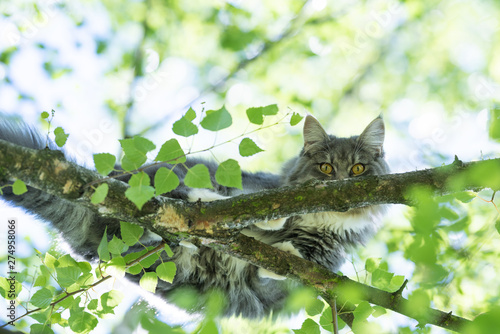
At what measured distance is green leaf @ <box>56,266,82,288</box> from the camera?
5.04 feet

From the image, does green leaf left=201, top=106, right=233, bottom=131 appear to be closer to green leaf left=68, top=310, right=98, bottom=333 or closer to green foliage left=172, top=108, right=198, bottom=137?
green foliage left=172, top=108, right=198, bottom=137

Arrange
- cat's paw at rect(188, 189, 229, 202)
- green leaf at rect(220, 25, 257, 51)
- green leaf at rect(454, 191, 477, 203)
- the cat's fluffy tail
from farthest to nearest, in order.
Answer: green leaf at rect(220, 25, 257, 51)
cat's paw at rect(188, 189, 229, 202)
the cat's fluffy tail
green leaf at rect(454, 191, 477, 203)

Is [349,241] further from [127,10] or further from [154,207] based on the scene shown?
[127,10]

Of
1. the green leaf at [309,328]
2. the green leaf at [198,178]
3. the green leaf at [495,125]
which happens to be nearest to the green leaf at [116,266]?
the green leaf at [198,178]

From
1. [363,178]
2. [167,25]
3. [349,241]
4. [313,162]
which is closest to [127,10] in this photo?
[167,25]

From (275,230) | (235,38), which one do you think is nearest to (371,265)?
(275,230)

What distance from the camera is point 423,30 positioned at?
6.55 meters

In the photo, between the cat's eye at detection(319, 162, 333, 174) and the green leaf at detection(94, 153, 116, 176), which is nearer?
the green leaf at detection(94, 153, 116, 176)

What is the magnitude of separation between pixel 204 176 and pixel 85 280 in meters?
0.81

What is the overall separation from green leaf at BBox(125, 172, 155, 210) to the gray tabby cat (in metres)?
1.15

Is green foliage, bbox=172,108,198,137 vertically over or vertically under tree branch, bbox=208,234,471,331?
over

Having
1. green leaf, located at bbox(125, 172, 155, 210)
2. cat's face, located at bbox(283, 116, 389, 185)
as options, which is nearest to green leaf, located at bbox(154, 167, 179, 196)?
green leaf, located at bbox(125, 172, 155, 210)

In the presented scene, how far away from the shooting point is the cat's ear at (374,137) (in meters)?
3.39

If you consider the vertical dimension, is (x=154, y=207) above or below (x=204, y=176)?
below
